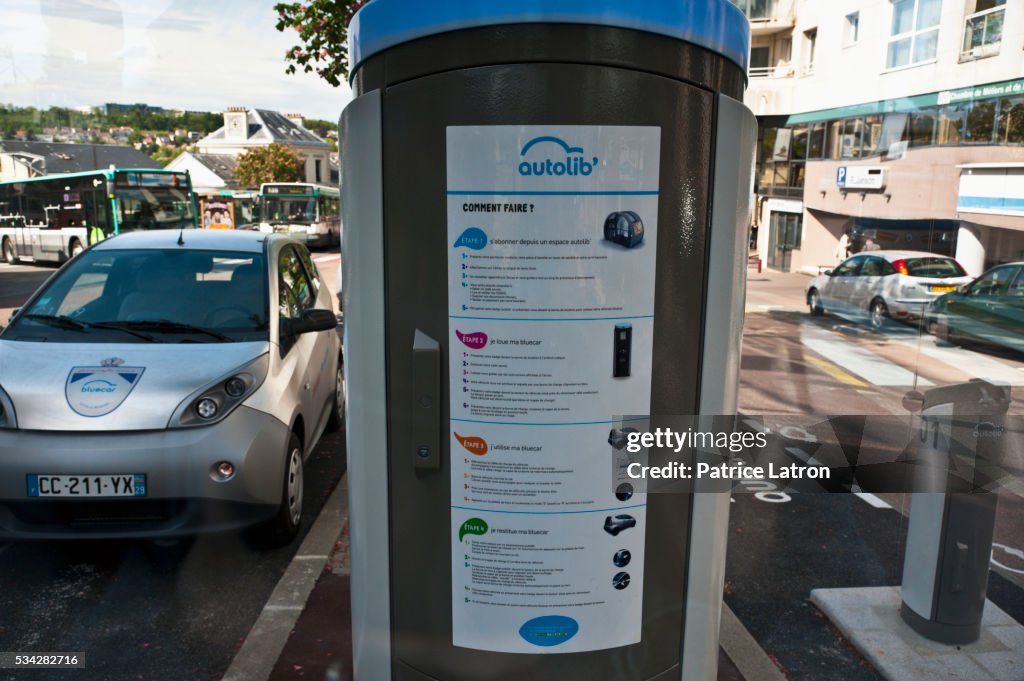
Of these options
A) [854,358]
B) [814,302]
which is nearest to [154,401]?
[854,358]

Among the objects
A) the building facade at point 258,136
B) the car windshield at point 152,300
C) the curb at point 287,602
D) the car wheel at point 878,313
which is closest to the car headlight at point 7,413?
the car windshield at point 152,300

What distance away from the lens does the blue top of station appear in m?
1.92

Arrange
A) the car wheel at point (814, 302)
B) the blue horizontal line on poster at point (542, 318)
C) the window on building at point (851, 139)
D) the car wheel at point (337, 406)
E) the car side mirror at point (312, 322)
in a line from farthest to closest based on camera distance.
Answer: the car wheel at point (814, 302)
the window on building at point (851, 139)
the car wheel at point (337, 406)
the car side mirror at point (312, 322)
the blue horizontal line on poster at point (542, 318)

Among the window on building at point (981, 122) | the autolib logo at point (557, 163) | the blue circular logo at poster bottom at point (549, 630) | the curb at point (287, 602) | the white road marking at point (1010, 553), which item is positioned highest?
the window on building at point (981, 122)

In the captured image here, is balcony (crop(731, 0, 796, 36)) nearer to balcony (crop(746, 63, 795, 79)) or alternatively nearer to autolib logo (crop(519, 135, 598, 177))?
balcony (crop(746, 63, 795, 79))

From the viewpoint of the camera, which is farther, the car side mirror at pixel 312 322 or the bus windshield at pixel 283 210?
the bus windshield at pixel 283 210

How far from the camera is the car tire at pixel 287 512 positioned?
4.32 m

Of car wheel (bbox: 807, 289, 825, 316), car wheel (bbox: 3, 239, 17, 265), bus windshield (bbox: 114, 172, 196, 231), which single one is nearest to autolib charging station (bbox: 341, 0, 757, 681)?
car wheel (bbox: 807, 289, 825, 316)

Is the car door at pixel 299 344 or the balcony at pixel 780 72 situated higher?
the balcony at pixel 780 72

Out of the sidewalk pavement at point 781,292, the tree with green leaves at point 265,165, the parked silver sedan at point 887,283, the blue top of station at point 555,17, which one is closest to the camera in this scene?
the blue top of station at point 555,17

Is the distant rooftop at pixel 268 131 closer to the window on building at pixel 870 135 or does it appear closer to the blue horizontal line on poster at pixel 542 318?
the window on building at pixel 870 135

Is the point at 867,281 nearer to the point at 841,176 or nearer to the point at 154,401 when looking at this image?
the point at 841,176

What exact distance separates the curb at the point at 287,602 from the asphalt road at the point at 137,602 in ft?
0.22

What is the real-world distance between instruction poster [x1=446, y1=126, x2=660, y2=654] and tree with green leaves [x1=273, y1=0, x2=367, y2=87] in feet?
24.9
